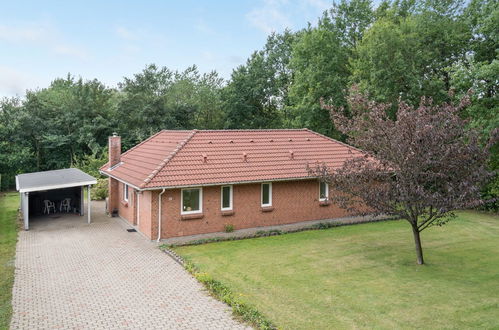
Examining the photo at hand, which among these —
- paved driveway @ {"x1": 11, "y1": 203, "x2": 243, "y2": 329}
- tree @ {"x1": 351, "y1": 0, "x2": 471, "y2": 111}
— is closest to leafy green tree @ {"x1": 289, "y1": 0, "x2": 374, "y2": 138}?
tree @ {"x1": 351, "y1": 0, "x2": 471, "y2": 111}

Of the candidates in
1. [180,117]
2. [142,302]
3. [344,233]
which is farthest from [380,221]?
[180,117]

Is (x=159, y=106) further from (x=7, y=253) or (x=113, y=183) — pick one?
(x=7, y=253)

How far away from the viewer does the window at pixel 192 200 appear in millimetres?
17672

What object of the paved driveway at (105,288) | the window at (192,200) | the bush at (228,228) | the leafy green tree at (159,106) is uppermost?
the leafy green tree at (159,106)

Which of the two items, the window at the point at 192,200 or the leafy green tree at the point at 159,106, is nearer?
the window at the point at 192,200

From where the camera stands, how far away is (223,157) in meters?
19.8

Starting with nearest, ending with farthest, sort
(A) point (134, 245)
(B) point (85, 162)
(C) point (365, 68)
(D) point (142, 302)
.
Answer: (D) point (142, 302) < (A) point (134, 245) < (C) point (365, 68) < (B) point (85, 162)

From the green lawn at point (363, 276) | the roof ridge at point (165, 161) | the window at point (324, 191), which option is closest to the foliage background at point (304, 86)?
the window at point (324, 191)

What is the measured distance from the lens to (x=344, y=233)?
61.3 ft

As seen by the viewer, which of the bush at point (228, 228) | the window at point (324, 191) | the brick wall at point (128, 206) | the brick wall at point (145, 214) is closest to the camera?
the brick wall at point (145, 214)

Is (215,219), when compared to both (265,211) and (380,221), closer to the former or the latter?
(265,211)

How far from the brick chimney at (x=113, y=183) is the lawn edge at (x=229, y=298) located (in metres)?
9.60

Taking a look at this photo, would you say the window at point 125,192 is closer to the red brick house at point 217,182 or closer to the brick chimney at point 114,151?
the red brick house at point 217,182

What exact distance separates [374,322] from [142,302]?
5.96 metres
